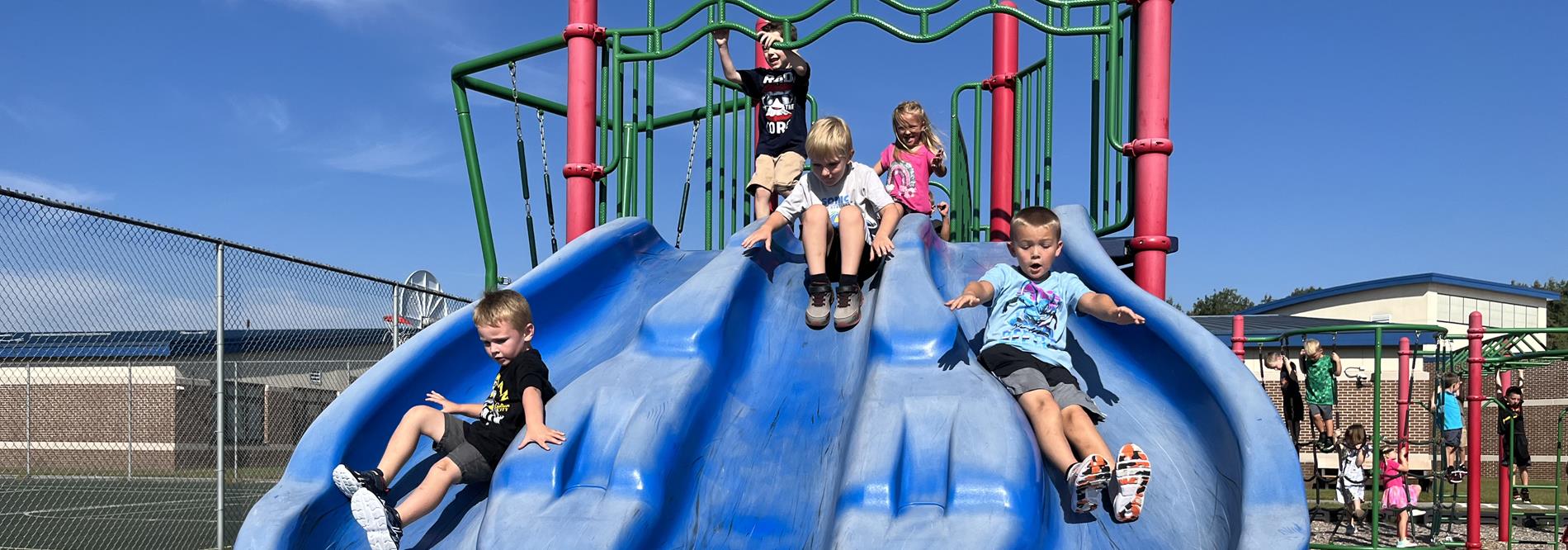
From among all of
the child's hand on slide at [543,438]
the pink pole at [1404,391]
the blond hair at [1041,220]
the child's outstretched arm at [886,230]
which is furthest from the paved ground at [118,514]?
the pink pole at [1404,391]

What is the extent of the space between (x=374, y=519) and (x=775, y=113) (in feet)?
11.9

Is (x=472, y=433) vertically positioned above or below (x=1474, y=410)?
above

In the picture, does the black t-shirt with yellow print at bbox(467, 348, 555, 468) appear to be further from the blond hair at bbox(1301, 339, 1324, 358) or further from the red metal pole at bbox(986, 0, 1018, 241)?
the blond hair at bbox(1301, 339, 1324, 358)

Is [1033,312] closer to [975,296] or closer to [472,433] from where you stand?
[975,296]

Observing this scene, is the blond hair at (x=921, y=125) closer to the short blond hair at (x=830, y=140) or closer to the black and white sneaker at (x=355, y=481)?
the short blond hair at (x=830, y=140)

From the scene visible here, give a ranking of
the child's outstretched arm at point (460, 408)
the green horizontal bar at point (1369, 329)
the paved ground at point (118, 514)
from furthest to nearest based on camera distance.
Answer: the paved ground at point (118, 514), the green horizontal bar at point (1369, 329), the child's outstretched arm at point (460, 408)

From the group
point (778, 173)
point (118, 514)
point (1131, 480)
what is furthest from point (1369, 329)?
point (118, 514)

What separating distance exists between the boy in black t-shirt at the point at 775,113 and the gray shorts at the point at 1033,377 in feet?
8.08

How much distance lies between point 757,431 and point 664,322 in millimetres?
523

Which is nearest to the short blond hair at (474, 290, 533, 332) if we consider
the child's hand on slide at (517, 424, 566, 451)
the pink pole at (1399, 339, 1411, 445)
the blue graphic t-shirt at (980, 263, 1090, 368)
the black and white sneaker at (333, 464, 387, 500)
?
the child's hand on slide at (517, 424, 566, 451)

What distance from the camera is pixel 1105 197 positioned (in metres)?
5.43

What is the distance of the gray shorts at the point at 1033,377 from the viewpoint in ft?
11.9

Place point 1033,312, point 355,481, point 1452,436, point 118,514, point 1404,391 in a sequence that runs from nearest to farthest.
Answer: point 355,481, point 1033,312, point 1404,391, point 1452,436, point 118,514

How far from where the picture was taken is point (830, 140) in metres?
4.89
